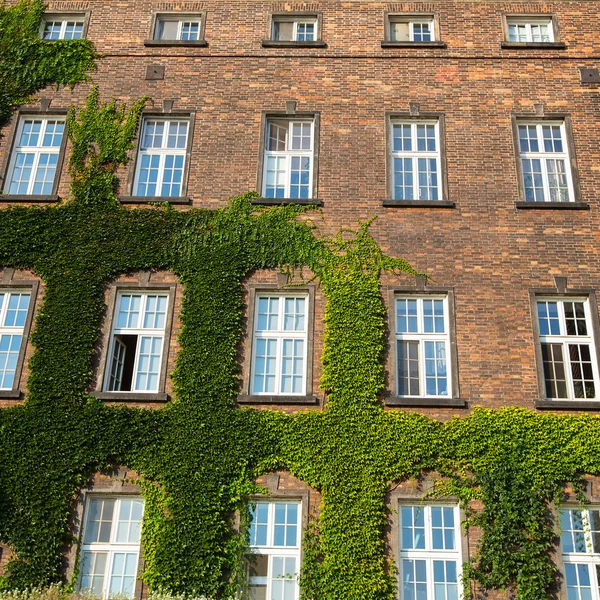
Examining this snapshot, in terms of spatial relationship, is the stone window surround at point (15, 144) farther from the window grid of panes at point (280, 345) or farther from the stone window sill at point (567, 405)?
the stone window sill at point (567, 405)

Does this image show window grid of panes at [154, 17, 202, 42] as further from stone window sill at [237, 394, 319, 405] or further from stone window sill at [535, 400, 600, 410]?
stone window sill at [535, 400, 600, 410]

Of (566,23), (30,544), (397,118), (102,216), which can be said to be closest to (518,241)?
(397,118)

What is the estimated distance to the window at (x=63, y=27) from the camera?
20.8 m

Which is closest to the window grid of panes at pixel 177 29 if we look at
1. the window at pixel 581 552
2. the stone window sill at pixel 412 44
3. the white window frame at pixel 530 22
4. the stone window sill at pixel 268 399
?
the stone window sill at pixel 412 44

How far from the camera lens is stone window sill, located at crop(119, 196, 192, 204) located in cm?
1819

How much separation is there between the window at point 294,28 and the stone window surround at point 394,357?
7.31 metres

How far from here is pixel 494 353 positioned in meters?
16.6

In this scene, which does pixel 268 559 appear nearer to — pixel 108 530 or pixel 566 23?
pixel 108 530

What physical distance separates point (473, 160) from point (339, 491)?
8.00 m

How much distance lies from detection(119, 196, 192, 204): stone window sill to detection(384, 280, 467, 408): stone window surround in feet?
16.0

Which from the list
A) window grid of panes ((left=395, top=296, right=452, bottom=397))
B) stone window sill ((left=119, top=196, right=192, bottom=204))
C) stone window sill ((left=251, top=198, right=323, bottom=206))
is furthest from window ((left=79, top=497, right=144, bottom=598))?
stone window sill ((left=251, top=198, right=323, bottom=206))

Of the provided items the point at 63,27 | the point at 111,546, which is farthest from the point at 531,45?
the point at 111,546

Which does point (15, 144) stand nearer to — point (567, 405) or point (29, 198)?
point (29, 198)

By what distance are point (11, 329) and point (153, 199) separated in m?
4.05
